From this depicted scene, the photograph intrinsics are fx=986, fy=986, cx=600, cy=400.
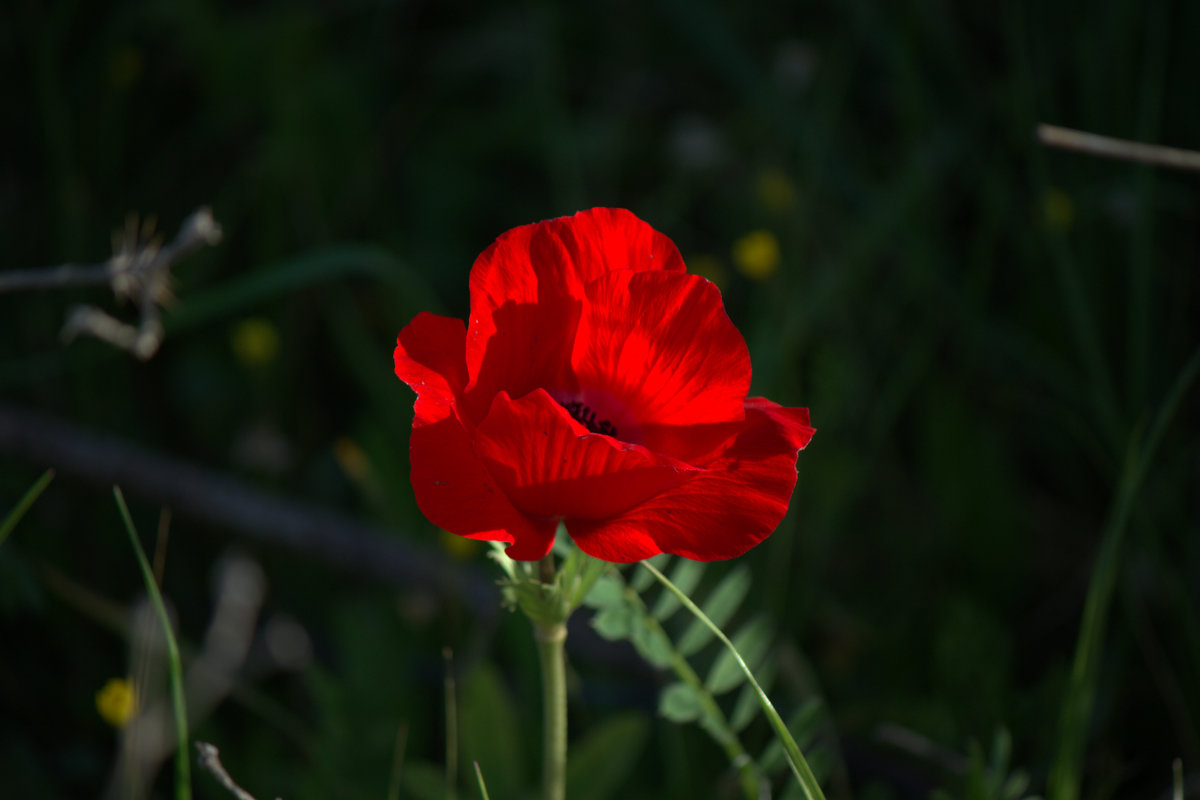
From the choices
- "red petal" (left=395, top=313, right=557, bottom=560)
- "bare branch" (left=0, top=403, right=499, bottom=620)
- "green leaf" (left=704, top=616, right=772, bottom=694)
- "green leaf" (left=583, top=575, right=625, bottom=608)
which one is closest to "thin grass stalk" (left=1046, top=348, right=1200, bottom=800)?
"green leaf" (left=704, top=616, right=772, bottom=694)

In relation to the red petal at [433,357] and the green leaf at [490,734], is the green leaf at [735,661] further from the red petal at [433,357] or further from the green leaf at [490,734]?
the red petal at [433,357]

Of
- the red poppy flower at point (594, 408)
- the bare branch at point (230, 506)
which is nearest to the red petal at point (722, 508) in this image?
the red poppy flower at point (594, 408)

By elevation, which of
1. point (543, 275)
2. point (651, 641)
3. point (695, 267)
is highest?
point (543, 275)

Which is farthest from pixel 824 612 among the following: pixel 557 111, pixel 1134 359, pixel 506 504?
pixel 557 111

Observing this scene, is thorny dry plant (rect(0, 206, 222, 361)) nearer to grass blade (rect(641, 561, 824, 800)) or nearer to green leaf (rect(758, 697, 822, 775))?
grass blade (rect(641, 561, 824, 800))

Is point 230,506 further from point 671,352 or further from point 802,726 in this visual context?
point 671,352

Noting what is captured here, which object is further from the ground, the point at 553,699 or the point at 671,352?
the point at 671,352

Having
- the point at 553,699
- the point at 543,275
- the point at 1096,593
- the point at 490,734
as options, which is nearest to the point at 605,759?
the point at 490,734
